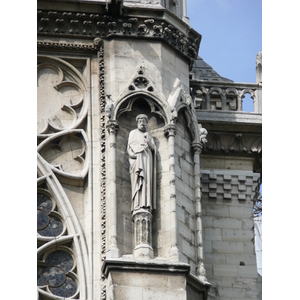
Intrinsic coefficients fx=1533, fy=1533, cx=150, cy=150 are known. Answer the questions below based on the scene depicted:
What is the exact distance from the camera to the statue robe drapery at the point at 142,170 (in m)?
21.7

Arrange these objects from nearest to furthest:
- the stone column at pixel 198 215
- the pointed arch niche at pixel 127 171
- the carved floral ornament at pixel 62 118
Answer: the pointed arch niche at pixel 127 171
the stone column at pixel 198 215
the carved floral ornament at pixel 62 118

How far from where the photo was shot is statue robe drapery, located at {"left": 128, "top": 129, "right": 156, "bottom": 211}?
21.7 metres

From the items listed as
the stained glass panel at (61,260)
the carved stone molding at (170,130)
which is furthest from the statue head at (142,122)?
the stained glass panel at (61,260)

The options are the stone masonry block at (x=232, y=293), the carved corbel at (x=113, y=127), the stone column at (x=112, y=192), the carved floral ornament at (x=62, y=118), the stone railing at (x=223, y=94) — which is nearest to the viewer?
the stone column at (x=112, y=192)

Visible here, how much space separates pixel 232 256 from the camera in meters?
23.8

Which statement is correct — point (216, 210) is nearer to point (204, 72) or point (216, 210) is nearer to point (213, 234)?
point (213, 234)

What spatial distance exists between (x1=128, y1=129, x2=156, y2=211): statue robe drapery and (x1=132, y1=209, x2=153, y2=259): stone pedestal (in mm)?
120

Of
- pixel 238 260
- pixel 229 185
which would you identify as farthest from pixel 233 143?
pixel 238 260

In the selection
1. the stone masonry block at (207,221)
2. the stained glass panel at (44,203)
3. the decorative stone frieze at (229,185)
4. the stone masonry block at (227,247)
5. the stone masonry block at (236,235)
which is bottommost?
the stone masonry block at (227,247)

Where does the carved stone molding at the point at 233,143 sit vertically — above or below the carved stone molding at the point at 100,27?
below

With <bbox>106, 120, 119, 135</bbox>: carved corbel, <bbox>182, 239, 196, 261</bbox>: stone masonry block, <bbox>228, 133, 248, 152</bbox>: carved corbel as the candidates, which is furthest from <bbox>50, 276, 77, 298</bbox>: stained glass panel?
<bbox>228, 133, 248, 152</bbox>: carved corbel

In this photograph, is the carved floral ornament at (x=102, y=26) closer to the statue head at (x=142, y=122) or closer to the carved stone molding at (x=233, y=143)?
the statue head at (x=142, y=122)

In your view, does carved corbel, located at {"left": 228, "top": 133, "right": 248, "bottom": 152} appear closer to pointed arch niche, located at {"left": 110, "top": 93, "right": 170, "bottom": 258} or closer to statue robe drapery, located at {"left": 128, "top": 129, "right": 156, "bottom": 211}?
pointed arch niche, located at {"left": 110, "top": 93, "right": 170, "bottom": 258}

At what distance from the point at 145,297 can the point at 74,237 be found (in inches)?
69.2
